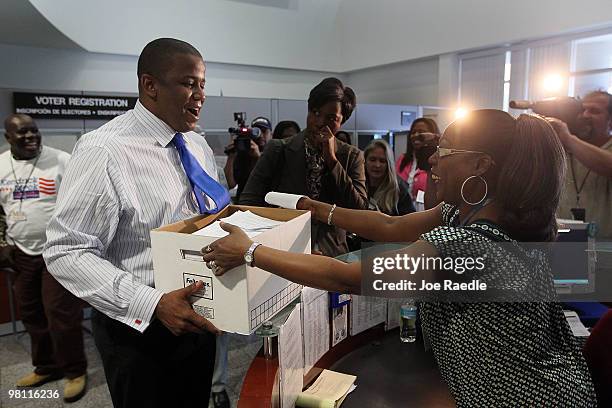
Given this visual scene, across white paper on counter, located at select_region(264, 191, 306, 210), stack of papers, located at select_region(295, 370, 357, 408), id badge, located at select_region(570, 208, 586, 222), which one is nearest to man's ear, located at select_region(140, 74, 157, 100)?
white paper on counter, located at select_region(264, 191, 306, 210)

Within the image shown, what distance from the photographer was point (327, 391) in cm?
120

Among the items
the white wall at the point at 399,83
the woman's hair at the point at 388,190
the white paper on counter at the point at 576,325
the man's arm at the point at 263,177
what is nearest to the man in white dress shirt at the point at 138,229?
the man's arm at the point at 263,177

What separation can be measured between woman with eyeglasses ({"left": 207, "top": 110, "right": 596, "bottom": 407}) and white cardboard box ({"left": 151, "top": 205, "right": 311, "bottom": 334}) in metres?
0.04

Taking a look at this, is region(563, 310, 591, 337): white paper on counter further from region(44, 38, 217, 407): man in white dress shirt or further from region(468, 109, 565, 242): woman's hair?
region(44, 38, 217, 407): man in white dress shirt

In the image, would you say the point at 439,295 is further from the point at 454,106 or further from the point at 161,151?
the point at 454,106

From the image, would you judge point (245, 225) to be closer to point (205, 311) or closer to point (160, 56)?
point (205, 311)

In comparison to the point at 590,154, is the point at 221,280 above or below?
below

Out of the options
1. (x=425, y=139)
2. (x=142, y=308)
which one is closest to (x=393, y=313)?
(x=142, y=308)

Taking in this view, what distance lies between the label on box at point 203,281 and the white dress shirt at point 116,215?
0.12 meters

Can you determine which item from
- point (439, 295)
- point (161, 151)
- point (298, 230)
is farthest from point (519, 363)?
point (161, 151)

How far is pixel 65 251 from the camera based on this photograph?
1120 millimetres

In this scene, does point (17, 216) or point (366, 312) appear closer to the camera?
point (366, 312)

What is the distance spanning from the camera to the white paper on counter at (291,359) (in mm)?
1063

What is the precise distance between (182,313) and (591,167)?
2.04m
